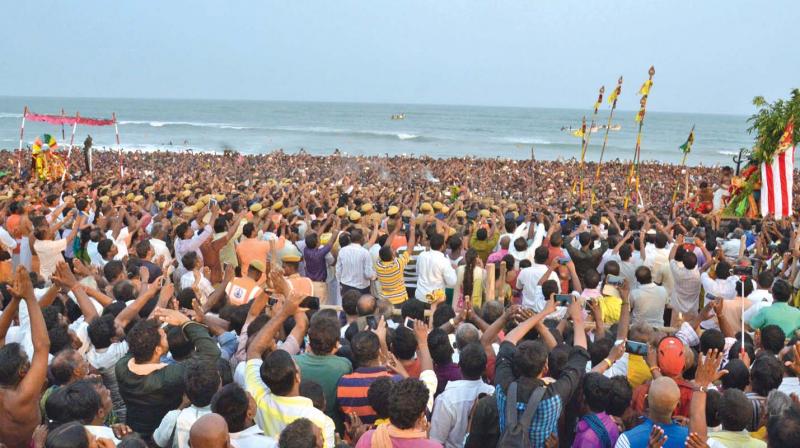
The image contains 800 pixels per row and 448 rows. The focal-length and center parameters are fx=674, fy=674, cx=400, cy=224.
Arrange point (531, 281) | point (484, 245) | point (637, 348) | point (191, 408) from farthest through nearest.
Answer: point (484, 245)
point (531, 281)
point (637, 348)
point (191, 408)

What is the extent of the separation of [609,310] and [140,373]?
4.07 metres

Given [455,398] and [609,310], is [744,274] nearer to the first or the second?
[609,310]

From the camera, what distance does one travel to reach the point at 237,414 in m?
3.34

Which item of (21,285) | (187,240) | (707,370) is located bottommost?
(187,240)

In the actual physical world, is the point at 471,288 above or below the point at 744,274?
below

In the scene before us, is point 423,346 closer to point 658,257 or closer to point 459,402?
point 459,402

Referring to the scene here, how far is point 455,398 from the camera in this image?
12.8 ft

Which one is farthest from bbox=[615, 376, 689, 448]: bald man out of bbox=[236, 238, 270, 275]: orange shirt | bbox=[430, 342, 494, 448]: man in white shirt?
bbox=[236, 238, 270, 275]: orange shirt

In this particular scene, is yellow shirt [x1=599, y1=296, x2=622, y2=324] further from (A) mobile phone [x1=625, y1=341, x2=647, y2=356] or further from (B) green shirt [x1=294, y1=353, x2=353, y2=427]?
(B) green shirt [x1=294, y1=353, x2=353, y2=427]

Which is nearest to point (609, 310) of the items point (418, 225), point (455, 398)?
point (455, 398)

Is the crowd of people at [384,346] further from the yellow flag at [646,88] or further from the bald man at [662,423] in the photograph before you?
the yellow flag at [646,88]

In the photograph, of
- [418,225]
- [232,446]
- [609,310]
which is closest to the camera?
[232,446]

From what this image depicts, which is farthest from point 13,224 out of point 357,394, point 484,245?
point 357,394

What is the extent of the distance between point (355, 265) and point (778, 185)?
9.55 meters
